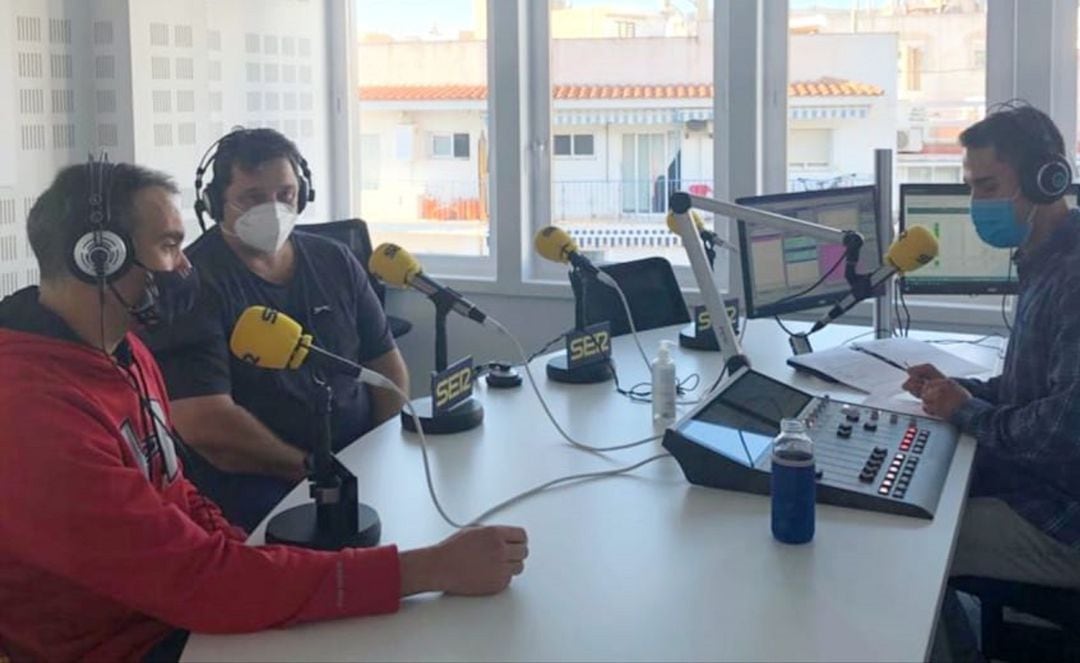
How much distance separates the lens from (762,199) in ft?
8.93

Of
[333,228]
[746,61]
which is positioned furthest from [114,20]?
[746,61]

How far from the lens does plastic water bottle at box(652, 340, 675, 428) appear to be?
85.0 inches

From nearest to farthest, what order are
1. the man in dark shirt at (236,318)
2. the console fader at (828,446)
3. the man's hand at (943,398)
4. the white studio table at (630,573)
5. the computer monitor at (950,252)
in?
the white studio table at (630,573)
the console fader at (828,446)
the man's hand at (943,398)
the man in dark shirt at (236,318)
the computer monitor at (950,252)

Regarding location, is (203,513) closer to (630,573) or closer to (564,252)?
(630,573)

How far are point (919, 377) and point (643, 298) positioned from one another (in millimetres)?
1131

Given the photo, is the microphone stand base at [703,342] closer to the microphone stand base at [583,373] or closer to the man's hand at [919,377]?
the microphone stand base at [583,373]

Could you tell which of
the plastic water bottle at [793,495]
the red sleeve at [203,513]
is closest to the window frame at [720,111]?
the plastic water bottle at [793,495]

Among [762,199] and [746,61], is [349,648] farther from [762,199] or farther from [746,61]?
[746,61]

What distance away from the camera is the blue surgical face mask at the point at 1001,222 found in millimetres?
2217

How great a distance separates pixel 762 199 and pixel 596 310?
0.62m

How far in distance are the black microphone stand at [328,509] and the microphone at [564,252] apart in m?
1.07

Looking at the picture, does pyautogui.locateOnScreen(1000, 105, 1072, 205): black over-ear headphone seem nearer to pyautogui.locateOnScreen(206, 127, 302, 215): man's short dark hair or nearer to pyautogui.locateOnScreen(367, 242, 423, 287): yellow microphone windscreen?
pyautogui.locateOnScreen(367, 242, 423, 287): yellow microphone windscreen

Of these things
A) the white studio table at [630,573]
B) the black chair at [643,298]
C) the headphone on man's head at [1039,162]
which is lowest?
the white studio table at [630,573]

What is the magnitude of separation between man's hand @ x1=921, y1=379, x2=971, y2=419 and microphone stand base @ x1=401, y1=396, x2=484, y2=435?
0.82 meters
